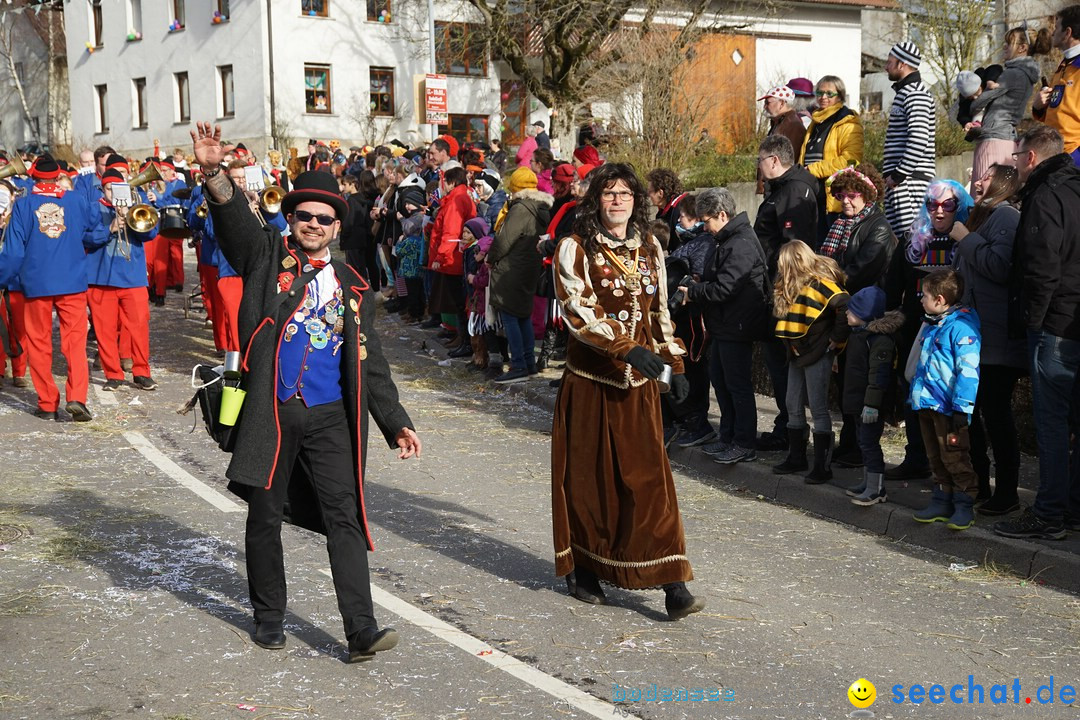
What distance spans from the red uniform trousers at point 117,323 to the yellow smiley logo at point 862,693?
924 cm

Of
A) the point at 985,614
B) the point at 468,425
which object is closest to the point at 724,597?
the point at 985,614

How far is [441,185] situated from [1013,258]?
865 cm

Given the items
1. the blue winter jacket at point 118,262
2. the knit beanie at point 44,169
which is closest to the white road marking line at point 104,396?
the blue winter jacket at point 118,262

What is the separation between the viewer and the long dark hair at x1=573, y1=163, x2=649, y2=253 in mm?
6398

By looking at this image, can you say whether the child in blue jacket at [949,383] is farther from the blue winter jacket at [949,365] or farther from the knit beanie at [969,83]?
the knit beanie at [969,83]

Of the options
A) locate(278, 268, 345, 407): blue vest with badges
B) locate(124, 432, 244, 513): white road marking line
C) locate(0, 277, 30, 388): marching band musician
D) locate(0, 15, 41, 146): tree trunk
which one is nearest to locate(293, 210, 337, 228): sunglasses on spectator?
locate(278, 268, 345, 407): blue vest with badges

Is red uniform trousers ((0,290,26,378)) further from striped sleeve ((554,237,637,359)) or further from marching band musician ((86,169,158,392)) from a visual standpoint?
striped sleeve ((554,237,637,359))

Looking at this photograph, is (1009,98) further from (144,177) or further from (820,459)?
(144,177)

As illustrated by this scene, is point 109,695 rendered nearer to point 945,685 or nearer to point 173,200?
point 945,685

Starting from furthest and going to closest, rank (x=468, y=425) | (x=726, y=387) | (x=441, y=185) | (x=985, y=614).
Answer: (x=441, y=185) → (x=468, y=425) → (x=726, y=387) → (x=985, y=614)

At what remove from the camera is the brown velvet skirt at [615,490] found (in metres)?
6.24

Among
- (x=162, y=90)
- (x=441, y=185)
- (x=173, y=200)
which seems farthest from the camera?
(x=162, y=90)

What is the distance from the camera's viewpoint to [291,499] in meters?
5.81

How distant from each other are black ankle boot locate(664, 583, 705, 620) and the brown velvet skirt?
0.05 meters
